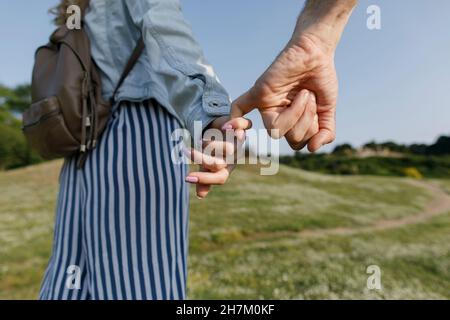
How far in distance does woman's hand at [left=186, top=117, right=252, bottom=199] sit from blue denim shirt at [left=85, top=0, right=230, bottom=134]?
0.18 meters

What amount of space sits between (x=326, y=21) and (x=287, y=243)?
23.7 feet

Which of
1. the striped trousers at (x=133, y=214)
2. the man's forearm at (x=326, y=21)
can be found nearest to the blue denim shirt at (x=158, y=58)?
the striped trousers at (x=133, y=214)

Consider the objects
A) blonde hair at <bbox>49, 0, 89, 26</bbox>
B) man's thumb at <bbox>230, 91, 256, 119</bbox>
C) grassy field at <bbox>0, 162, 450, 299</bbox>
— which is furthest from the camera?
grassy field at <bbox>0, 162, 450, 299</bbox>

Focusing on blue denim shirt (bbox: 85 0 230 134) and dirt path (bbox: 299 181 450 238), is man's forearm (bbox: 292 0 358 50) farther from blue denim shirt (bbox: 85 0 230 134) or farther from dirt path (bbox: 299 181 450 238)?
dirt path (bbox: 299 181 450 238)

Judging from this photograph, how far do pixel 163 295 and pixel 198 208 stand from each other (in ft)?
30.9

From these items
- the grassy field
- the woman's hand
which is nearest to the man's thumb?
the woman's hand

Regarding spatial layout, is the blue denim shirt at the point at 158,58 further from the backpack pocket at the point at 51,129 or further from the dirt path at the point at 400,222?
the dirt path at the point at 400,222

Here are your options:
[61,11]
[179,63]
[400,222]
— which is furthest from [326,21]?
[400,222]

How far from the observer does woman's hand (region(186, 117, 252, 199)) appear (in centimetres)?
109

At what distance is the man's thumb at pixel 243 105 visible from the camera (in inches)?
42.4

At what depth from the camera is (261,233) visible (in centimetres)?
920

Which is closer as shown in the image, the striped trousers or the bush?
the striped trousers

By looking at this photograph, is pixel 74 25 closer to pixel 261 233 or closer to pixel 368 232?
pixel 261 233

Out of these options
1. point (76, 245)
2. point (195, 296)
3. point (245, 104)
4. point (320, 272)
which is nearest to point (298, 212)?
point (320, 272)
